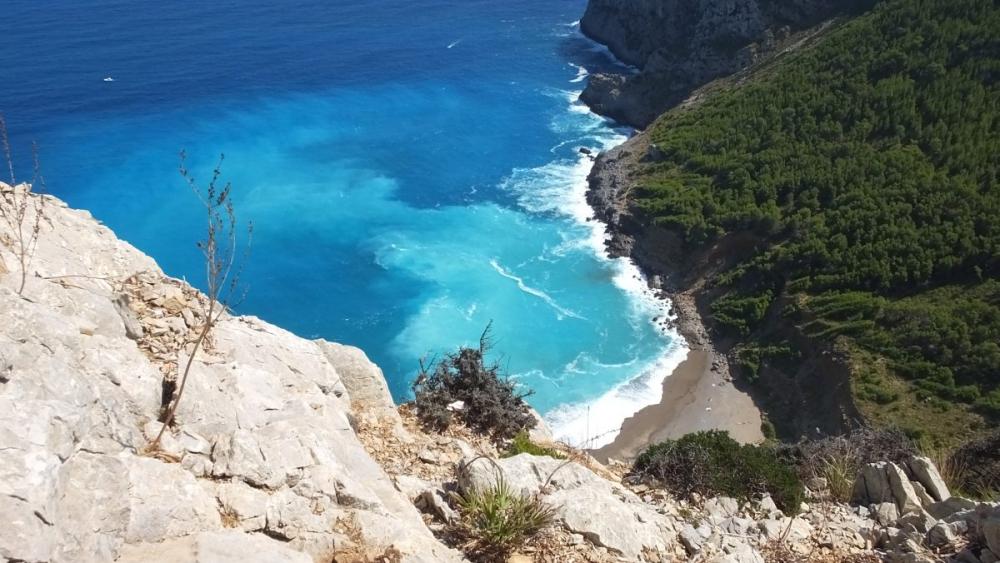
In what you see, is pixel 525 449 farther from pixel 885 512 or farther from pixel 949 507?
pixel 949 507

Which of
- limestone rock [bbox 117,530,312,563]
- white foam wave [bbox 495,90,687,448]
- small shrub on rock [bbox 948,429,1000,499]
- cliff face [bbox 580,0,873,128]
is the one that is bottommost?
white foam wave [bbox 495,90,687,448]

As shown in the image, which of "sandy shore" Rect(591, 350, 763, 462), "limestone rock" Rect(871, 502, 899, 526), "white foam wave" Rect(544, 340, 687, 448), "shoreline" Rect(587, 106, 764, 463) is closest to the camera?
"limestone rock" Rect(871, 502, 899, 526)

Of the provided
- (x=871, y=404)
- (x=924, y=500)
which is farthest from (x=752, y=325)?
(x=924, y=500)

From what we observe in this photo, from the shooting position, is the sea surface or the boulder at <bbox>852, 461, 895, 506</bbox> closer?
the boulder at <bbox>852, 461, 895, 506</bbox>

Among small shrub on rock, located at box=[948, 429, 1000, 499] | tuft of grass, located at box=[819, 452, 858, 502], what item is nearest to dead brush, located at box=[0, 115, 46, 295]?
tuft of grass, located at box=[819, 452, 858, 502]

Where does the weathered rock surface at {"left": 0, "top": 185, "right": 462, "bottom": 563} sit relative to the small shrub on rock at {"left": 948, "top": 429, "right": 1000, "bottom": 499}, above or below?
above

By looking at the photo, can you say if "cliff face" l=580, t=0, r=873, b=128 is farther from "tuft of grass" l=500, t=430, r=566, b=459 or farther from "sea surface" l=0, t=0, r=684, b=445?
"tuft of grass" l=500, t=430, r=566, b=459

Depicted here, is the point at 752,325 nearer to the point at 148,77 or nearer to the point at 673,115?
the point at 673,115

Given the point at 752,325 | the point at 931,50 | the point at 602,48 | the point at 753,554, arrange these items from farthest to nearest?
the point at 602,48 → the point at 931,50 → the point at 752,325 → the point at 753,554
